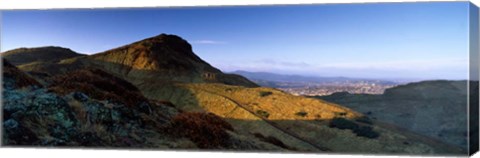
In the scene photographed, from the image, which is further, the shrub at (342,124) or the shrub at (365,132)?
the shrub at (342,124)

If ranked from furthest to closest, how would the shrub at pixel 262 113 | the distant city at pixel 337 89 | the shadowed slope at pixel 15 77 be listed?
1. the shadowed slope at pixel 15 77
2. the shrub at pixel 262 113
3. the distant city at pixel 337 89

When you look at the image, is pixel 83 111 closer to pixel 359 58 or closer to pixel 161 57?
pixel 161 57

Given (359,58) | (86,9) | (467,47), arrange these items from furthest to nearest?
1. (86,9)
2. (359,58)
3. (467,47)

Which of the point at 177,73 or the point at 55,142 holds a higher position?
the point at 177,73

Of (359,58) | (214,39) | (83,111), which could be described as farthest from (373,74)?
(83,111)

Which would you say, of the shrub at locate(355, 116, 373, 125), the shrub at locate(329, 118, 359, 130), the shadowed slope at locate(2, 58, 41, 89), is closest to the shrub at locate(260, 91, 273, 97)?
the shrub at locate(329, 118, 359, 130)

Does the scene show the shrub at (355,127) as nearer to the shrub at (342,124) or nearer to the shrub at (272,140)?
the shrub at (342,124)

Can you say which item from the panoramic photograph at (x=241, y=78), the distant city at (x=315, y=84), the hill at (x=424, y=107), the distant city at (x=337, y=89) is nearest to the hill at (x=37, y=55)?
the panoramic photograph at (x=241, y=78)
